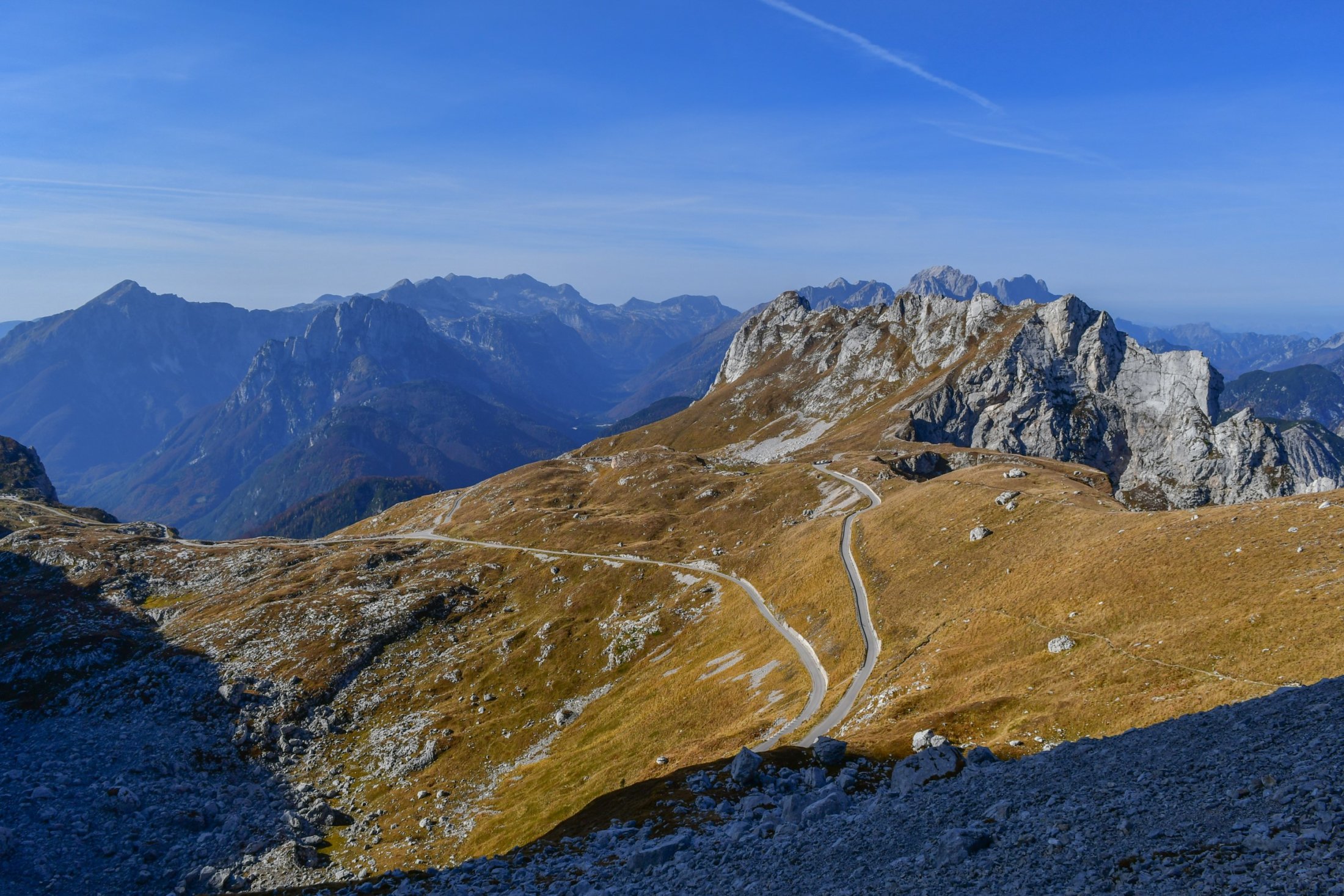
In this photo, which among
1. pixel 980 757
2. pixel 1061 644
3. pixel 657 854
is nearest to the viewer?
pixel 657 854

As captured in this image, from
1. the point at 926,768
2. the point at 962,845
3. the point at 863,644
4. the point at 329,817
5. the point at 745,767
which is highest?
the point at 962,845

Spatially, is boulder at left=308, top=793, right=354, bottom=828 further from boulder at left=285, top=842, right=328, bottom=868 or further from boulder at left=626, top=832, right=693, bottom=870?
boulder at left=626, top=832, right=693, bottom=870

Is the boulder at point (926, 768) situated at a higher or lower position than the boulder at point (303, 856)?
higher

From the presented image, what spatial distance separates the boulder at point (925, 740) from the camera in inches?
1452

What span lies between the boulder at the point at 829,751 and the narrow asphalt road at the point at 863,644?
286 inches

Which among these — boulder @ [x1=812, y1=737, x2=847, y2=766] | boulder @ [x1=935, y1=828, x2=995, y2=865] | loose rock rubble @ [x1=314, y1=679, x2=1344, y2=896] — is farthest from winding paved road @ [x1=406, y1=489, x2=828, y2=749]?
boulder @ [x1=935, y1=828, x2=995, y2=865]

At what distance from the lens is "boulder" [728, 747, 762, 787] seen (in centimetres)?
3794

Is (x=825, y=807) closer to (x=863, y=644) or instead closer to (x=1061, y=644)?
(x=1061, y=644)

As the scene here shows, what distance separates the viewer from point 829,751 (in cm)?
3791

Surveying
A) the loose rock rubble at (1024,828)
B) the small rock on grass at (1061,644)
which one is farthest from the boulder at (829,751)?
the small rock on grass at (1061,644)

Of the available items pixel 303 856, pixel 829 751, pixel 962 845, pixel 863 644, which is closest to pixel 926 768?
pixel 829 751

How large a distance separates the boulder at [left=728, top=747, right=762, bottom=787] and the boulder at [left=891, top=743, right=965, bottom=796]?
775 cm

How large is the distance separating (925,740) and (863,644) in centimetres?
2346

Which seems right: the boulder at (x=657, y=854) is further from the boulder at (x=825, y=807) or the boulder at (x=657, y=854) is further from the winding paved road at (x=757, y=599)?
the winding paved road at (x=757, y=599)
